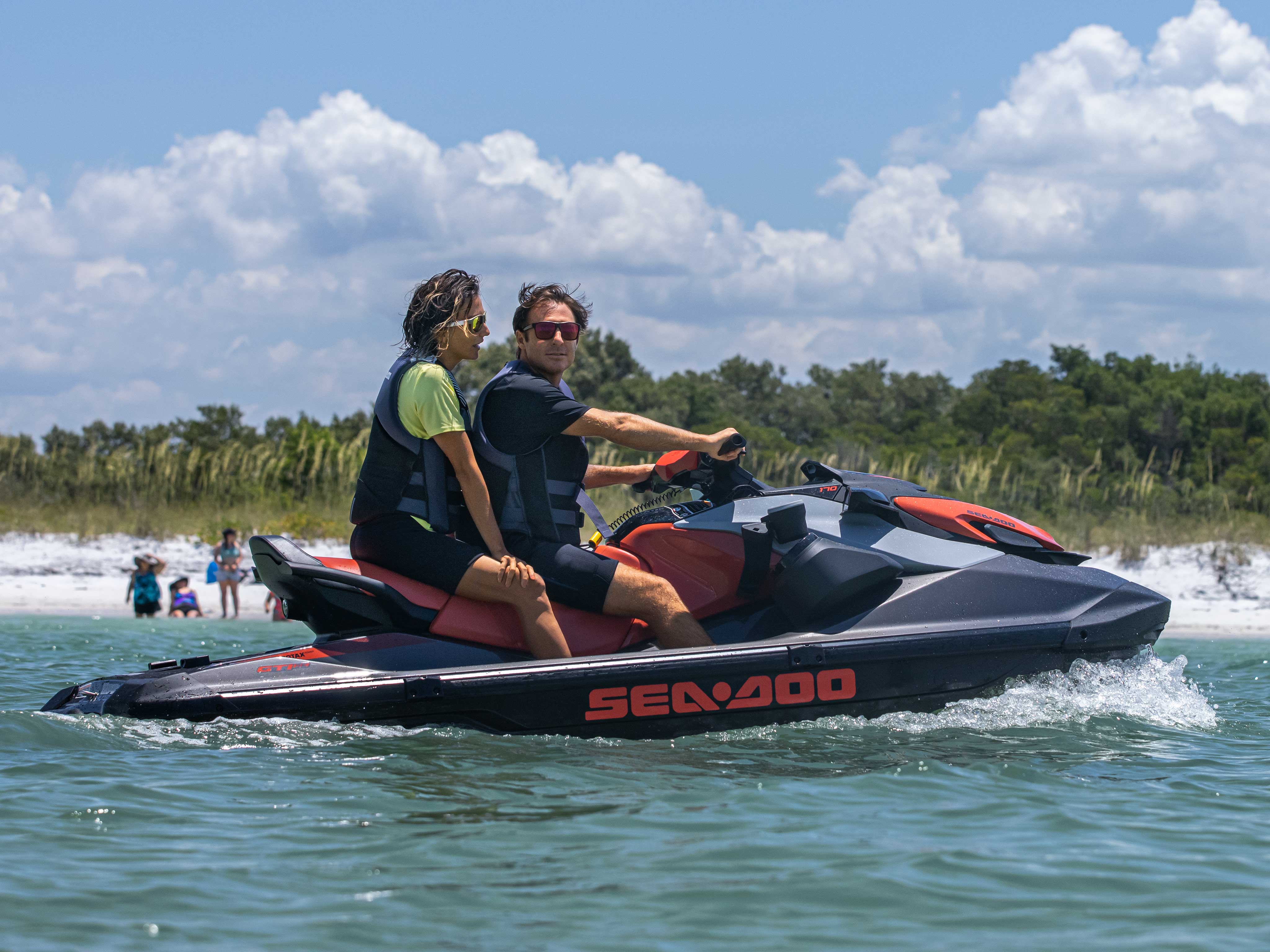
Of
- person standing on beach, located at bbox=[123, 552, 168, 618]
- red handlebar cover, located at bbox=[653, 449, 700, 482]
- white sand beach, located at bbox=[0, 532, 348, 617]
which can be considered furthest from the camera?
white sand beach, located at bbox=[0, 532, 348, 617]

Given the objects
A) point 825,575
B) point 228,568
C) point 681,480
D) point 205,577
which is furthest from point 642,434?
point 205,577

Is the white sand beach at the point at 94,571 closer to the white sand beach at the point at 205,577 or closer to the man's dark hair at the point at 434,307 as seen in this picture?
the white sand beach at the point at 205,577

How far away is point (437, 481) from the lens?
4.20 m

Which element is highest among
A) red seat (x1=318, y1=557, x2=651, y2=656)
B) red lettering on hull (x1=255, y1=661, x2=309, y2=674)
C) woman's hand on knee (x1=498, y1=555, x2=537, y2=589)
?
woman's hand on knee (x1=498, y1=555, x2=537, y2=589)

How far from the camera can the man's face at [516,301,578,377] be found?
4234 millimetres

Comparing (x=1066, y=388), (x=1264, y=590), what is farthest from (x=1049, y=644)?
(x=1066, y=388)

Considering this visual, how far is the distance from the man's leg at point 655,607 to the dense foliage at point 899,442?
1090 centimetres

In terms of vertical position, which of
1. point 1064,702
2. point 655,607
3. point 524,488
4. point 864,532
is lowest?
point 1064,702

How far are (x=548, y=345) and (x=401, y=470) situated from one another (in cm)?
64

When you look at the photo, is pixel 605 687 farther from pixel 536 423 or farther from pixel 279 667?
pixel 279 667

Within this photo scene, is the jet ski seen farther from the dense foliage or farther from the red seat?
the dense foliage

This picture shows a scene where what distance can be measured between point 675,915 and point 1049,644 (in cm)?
219

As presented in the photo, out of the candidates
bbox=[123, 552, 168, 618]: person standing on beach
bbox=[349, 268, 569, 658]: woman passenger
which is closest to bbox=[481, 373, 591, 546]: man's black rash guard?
bbox=[349, 268, 569, 658]: woman passenger

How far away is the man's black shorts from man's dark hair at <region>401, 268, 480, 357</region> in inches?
27.9
